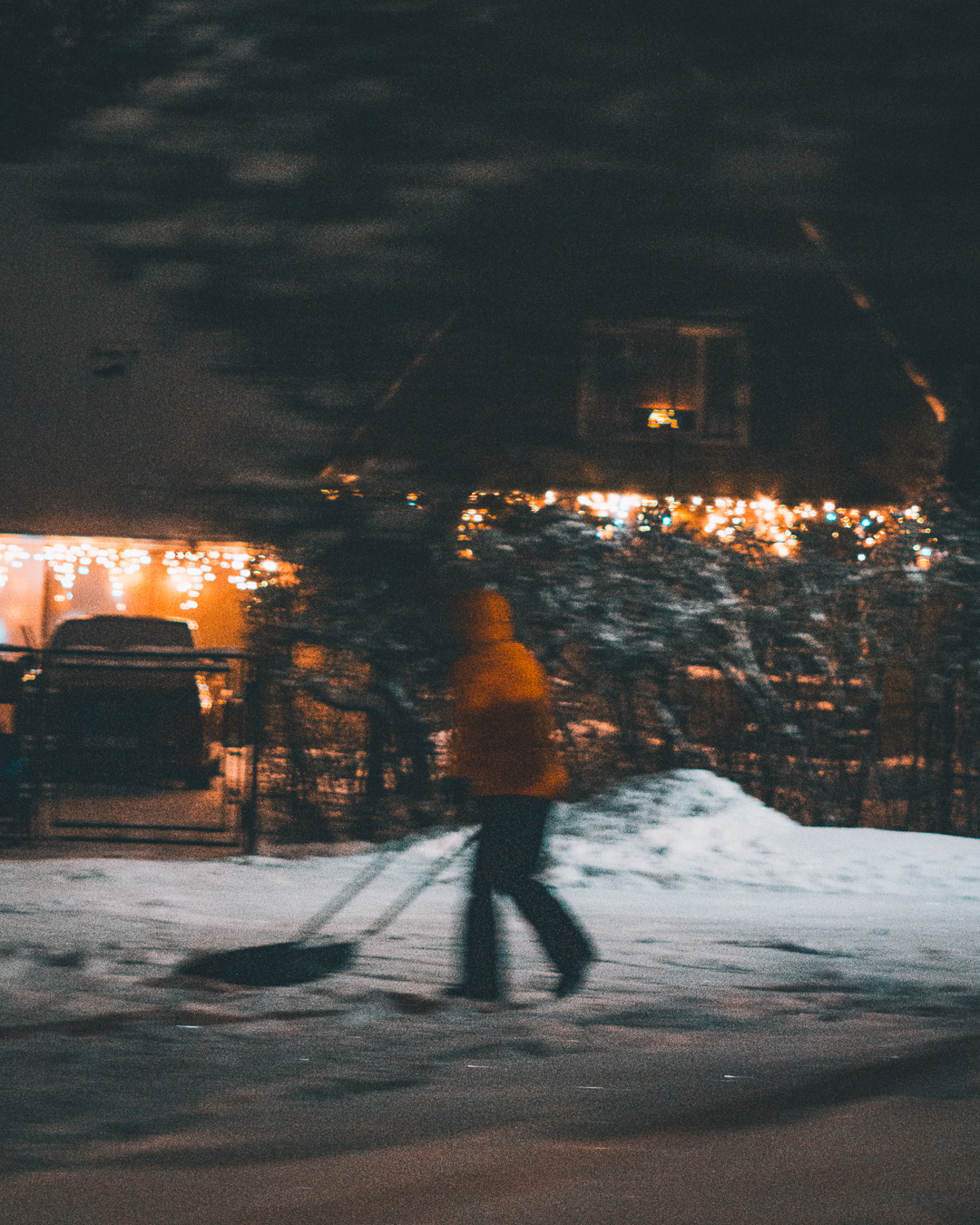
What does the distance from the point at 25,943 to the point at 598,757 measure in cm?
443

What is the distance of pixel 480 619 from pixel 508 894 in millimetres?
1177

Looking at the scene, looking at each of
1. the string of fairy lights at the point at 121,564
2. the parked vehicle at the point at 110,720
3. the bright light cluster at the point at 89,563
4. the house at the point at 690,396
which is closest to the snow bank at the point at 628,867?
the parked vehicle at the point at 110,720

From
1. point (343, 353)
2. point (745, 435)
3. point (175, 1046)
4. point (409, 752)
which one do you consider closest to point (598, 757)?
point (409, 752)

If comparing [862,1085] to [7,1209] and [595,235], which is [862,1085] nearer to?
[7,1209]

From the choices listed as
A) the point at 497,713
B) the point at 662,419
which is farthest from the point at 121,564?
the point at 497,713

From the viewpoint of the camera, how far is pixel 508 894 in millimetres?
5750

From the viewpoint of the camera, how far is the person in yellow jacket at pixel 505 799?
570 centimetres

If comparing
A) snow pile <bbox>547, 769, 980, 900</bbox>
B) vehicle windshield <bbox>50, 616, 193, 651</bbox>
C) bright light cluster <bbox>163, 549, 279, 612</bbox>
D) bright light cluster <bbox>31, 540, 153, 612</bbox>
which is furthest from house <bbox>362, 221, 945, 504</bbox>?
bright light cluster <bbox>31, 540, 153, 612</bbox>

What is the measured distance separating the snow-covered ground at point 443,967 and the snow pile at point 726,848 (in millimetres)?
19

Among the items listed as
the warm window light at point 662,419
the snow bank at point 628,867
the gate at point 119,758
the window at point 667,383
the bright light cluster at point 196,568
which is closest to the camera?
the snow bank at point 628,867

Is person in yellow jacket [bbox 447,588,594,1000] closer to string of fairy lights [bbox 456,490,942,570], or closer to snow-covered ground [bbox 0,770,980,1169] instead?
snow-covered ground [bbox 0,770,980,1169]

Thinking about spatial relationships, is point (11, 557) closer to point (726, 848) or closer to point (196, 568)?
point (196, 568)

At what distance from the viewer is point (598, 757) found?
980 cm

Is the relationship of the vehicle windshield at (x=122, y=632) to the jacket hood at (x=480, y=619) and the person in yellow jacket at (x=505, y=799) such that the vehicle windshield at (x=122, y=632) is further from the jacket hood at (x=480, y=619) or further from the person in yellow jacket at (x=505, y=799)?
the person in yellow jacket at (x=505, y=799)
